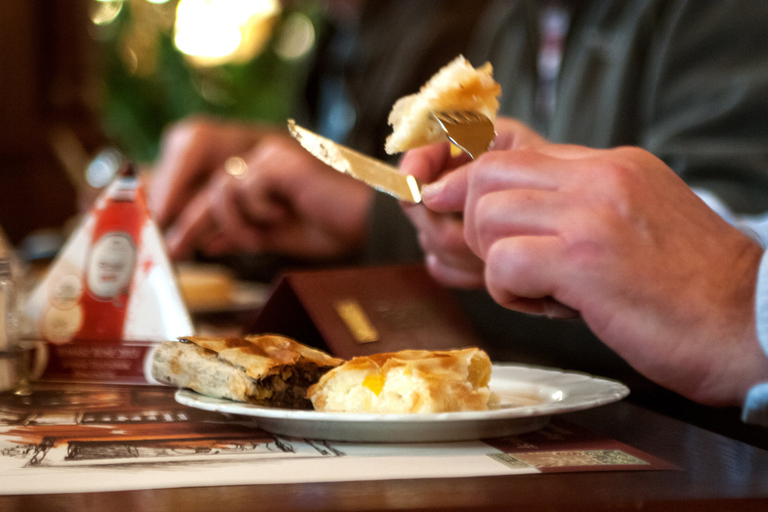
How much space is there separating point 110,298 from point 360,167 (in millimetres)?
254

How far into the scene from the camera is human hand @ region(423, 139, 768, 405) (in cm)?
41

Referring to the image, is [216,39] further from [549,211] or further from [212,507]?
[212,507]

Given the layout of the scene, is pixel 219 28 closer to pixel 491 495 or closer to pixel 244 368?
pixel 244 368

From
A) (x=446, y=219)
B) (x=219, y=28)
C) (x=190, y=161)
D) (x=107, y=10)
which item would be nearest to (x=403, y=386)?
(x=446, y=219)

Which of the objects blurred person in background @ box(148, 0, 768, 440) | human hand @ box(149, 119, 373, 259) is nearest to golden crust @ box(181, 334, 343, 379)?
blurred person in background @ box(148, 0, 768, 440)

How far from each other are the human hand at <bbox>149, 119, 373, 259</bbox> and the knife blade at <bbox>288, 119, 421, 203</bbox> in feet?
2.66

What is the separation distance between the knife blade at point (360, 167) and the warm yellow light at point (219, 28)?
1.67 metres

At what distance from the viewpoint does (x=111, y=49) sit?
2.21 meters

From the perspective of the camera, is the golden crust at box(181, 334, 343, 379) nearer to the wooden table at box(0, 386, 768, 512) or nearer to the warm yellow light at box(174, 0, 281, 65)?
the wooden table at box(0, 386, 768, 512)

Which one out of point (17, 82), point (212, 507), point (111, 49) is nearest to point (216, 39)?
point (111, 49)

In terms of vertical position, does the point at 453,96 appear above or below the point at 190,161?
below

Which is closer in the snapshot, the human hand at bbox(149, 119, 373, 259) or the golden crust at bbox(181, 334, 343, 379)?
the golden crust at bbox(181, 334, 343, 379)

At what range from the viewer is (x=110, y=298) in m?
0.59

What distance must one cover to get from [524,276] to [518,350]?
13.7 inches
